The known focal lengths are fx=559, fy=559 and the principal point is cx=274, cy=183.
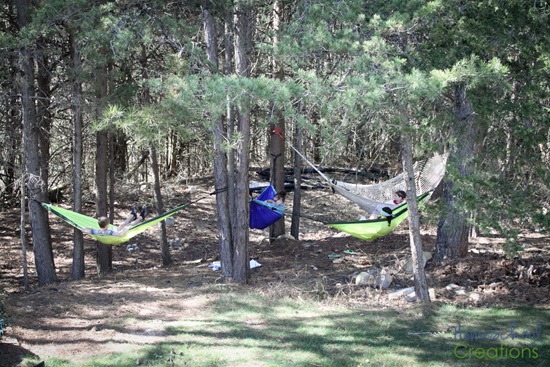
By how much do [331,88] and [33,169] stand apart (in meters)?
3.83

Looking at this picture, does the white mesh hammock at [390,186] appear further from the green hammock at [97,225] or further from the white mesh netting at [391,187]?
the green hammock at [97,225]

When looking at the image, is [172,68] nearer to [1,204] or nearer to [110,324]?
[110,324]

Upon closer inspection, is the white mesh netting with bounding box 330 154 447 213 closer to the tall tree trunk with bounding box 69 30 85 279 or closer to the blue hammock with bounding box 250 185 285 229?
the blue hammock with bounding box 250 185 285 229

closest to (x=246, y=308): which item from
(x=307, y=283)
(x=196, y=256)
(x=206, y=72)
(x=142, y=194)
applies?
(x=307, y=283)

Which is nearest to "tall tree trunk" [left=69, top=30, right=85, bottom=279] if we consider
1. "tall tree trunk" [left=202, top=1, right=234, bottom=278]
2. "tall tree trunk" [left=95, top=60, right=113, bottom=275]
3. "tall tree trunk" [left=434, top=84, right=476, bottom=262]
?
"tall tree trunk" [left=95, top=60, right=113, bottom=275]

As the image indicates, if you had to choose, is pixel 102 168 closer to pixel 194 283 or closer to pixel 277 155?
pixel 194 283

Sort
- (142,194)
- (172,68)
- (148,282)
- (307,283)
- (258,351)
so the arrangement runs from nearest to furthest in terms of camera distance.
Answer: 1. (258,351)
2. (172,68)
3. (307,283)
4. (148,282)
5. (142,194)

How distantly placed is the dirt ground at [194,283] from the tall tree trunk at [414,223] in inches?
7.8

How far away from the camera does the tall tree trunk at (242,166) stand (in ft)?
18.2

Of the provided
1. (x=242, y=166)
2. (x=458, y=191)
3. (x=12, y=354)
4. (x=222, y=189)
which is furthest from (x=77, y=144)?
(x=458, y=191)

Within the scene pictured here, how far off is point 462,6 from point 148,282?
4187mm

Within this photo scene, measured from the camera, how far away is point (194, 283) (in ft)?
19.7

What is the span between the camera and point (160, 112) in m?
4.71

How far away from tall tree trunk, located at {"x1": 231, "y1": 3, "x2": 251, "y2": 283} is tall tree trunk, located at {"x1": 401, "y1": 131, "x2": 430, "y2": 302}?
5.10 feet
